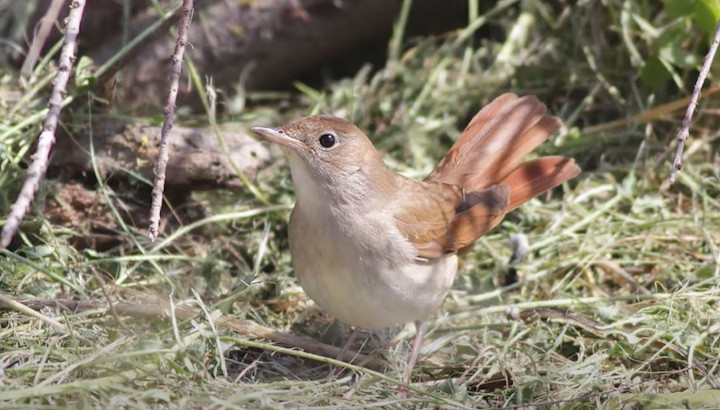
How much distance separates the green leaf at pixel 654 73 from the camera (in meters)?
5.62

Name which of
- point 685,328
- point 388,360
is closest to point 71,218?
point 388,360

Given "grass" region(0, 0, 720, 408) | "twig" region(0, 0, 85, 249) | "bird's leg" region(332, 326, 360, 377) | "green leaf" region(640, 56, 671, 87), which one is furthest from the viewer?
"green leaf" region(640, 56, 671, 87)

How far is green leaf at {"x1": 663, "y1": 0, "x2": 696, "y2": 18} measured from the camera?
5.30m

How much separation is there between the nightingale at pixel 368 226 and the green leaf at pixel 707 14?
1493 millimetres

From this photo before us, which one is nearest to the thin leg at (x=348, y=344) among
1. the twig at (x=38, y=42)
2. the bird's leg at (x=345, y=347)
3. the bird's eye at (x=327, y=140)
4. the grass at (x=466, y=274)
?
the bird's leg at (x=345, y=347)

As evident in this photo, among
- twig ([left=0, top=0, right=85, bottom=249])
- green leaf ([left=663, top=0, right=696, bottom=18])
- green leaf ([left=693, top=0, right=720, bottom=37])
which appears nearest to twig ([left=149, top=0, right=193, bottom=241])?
twig ([left=0, top=0, right=85, bottom=249])

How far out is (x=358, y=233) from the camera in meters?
3.74

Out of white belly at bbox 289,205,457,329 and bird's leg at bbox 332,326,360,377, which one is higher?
white belly at bbox 289,205,457,329

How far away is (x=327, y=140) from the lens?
3.85 meters

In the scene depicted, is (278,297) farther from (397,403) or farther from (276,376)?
(397,403)

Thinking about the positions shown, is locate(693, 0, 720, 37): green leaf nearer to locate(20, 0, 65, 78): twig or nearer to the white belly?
the white belly

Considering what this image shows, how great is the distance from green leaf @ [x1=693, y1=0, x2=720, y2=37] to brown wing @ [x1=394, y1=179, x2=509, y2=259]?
5.56ft

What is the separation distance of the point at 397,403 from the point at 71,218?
2.06m

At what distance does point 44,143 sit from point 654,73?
13.3ft
